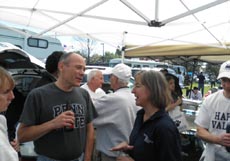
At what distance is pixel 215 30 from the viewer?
6.48 m

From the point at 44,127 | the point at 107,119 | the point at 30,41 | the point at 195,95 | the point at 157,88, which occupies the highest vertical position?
the point at 30,41

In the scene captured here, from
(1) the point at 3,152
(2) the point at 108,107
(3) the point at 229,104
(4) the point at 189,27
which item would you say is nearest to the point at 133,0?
(4) the point at 189,27

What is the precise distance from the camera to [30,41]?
7.84m

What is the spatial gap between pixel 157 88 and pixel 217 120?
85 centimetres

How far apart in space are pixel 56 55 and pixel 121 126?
1063 millimetres

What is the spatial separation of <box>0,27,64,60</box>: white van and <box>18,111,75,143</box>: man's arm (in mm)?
5016

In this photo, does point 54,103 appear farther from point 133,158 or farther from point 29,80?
point 29,80

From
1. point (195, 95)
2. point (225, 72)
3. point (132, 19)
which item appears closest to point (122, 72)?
point (225, 72)

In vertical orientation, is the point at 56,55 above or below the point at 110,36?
below

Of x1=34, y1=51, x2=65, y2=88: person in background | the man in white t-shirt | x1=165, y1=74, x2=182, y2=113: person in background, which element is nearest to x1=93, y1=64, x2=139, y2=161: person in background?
x1=34, y1=51, x2=65, y2=88: person in background

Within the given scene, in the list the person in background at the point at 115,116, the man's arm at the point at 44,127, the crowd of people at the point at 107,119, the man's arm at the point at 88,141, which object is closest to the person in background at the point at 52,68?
the crowd of people at the point at 107,119

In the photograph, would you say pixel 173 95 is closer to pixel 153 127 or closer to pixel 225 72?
pixel 225 72

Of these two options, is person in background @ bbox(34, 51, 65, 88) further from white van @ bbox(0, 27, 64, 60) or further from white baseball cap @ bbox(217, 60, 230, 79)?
white van @ bbox(0, 27, 64, 60)

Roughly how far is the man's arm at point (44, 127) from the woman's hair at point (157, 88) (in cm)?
61
